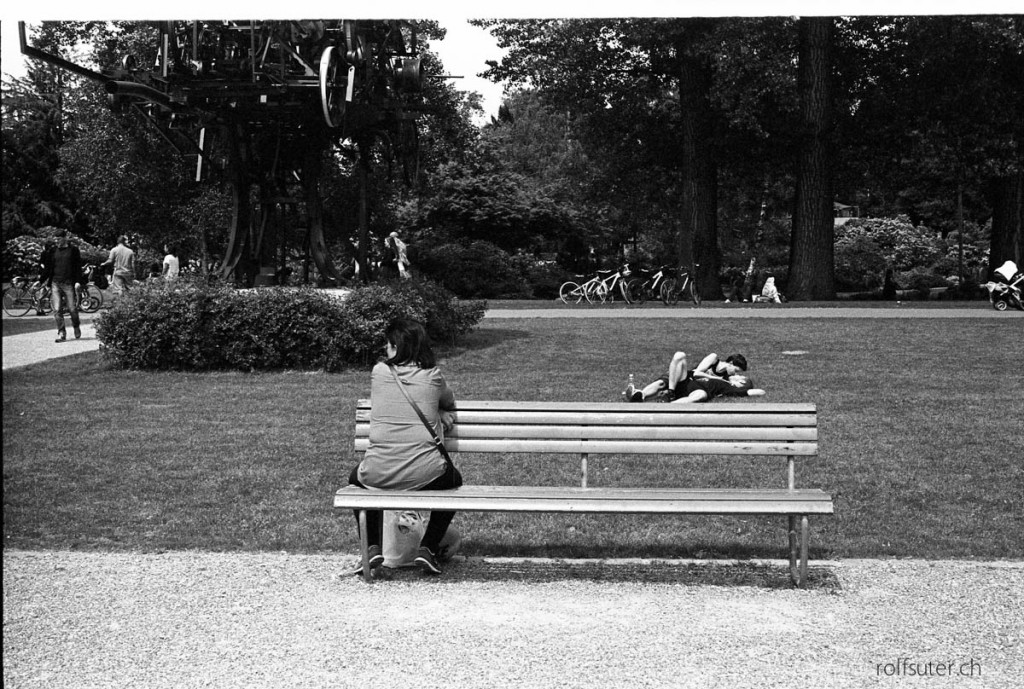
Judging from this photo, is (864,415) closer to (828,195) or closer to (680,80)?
(680,80)

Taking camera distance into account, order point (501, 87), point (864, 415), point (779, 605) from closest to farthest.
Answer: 1. point (779, 605)
2. point (864, 415)
3. point (501, 87)

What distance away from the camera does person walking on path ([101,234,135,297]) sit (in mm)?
10060

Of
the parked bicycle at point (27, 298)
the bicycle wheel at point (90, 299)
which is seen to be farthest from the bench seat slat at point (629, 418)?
the bicycle wheel at point (90, 299)

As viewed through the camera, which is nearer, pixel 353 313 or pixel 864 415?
pixel 864 415

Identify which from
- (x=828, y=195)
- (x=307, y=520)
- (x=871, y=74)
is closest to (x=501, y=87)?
(x=307, y=520)

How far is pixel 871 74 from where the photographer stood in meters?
19.2

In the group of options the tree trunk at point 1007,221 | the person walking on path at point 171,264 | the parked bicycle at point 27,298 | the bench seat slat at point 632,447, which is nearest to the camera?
the bench seat slat at point 632,447

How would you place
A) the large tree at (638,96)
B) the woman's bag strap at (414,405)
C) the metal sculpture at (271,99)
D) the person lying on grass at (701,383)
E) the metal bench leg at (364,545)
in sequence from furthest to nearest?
the large tree at (638,96) < the metal sculpture at (271,99) < the person lying on grass at (701,383) < the woman's bag strap at (414,405) < the metal bench leg at (364,545)

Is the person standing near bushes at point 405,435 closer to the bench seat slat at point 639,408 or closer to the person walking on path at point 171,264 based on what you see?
the bench seat slat at point 639,408

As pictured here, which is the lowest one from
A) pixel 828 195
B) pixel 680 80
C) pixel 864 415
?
pixel 864 415

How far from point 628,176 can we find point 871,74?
759cm

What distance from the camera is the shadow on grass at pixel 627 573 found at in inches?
194

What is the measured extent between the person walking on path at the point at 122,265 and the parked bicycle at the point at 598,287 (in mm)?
4359

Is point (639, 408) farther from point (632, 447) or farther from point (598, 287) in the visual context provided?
point (598, 287)
